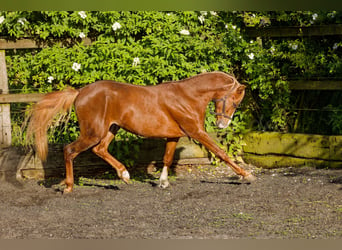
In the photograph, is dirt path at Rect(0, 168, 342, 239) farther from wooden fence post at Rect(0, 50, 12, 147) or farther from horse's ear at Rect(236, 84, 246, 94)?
horse's ear at Rect(236, 84, 246, 94)

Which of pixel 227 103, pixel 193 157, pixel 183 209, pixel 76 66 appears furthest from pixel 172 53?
pixel 183 209

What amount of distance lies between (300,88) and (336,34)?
894mm

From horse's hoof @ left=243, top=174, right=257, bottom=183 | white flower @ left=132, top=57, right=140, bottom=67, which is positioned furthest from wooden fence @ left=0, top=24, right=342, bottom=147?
horse's hoof @ left=243, top=174, right=257, bottom=183

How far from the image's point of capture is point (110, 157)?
21.6ft

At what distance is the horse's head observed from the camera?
642 centimetres

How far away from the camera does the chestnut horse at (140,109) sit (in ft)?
20.8

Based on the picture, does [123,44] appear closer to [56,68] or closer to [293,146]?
[56,68]

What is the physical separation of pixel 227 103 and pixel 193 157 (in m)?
1.78

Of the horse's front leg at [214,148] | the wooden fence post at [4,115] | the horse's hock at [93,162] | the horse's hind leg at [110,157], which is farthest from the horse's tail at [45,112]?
the horse's front leg at [214,148]

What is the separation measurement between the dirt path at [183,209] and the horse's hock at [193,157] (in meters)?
0.33

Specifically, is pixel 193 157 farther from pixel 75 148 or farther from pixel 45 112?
pixel 45 112

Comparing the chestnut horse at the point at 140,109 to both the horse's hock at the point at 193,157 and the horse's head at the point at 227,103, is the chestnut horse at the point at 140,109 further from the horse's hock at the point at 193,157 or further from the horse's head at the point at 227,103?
the horse's hock at the point at 193,157

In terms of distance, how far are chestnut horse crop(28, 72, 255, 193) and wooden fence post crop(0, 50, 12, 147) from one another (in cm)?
129

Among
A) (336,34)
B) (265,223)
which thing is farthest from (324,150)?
(265,223)
